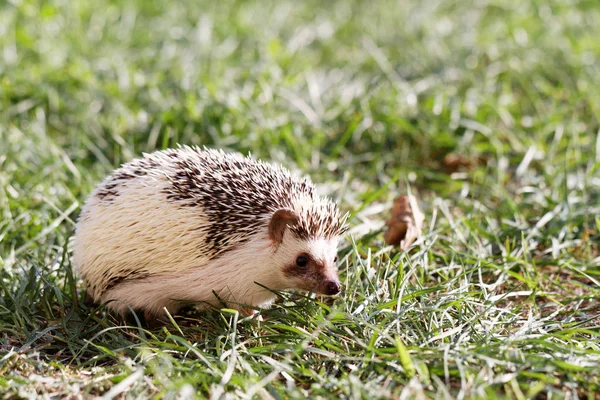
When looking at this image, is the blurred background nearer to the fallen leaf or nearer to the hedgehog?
the fallen leaf

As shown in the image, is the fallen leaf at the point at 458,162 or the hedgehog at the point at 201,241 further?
the fallen leaf at the point at 458,162

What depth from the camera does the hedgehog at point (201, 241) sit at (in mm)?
4594

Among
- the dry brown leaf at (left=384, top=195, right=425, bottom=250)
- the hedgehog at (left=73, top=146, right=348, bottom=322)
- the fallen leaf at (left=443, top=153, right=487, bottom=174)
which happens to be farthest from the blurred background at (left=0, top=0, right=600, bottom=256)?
the hedgehog at (left=73, top=146, right=348, bottom=322)

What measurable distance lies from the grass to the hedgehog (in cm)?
20

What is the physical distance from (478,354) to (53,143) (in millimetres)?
4532

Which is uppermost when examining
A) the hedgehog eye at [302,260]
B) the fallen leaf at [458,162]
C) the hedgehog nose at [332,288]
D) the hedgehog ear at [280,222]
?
the hedgehog ear at [280,222]

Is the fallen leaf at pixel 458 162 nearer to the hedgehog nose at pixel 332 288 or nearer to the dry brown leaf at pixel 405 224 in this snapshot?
the dry brown leaf at pixel 405 224

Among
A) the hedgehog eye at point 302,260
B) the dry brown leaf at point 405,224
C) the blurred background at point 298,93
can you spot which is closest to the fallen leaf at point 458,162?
the blurred background at point 298,93

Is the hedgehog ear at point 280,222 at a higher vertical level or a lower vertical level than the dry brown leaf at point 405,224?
higher

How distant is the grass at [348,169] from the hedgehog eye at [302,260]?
231mm

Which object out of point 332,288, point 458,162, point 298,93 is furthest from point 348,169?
point 332,288

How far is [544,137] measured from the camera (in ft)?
24.1

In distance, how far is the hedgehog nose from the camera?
14.7 ft

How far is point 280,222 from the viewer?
4602 millimetres
